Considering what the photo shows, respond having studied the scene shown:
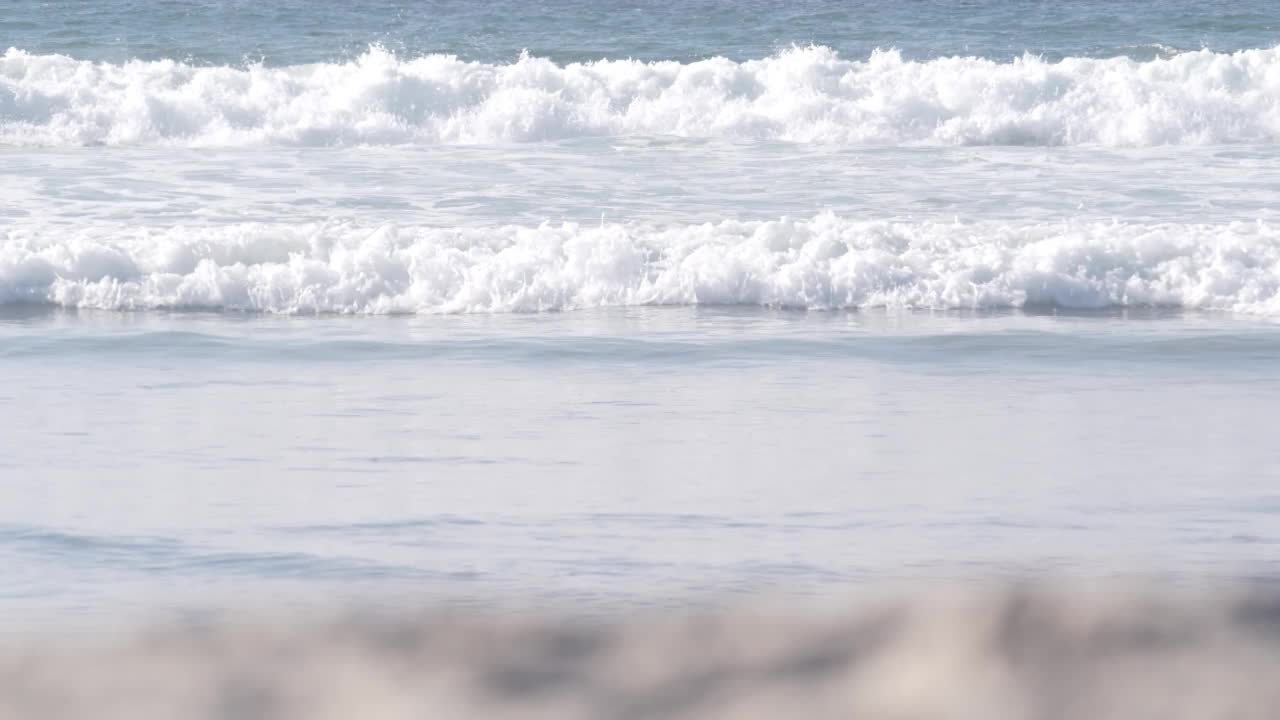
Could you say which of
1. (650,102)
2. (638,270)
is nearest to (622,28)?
(650,102)

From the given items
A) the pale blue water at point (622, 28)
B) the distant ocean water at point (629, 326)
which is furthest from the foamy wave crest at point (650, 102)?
the pale blue water at point (622, 28)

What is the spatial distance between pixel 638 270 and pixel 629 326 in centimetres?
83

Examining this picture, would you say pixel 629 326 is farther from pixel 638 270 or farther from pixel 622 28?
pixel 622 28

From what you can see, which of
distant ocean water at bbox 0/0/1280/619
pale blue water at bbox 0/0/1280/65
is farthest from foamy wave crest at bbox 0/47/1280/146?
pale blue water at bbox 0/0/1280/65

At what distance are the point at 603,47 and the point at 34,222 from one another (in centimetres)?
1040

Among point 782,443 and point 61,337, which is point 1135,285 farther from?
point 61,337

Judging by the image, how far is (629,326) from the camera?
680cm

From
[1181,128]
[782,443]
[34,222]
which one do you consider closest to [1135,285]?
[782,443]

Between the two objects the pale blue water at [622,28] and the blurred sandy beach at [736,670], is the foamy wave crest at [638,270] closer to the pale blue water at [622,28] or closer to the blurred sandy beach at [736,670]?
the blurred sandy beach at [736,670]

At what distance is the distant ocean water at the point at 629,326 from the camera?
3631mm

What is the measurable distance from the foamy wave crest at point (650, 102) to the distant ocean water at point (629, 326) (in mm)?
49

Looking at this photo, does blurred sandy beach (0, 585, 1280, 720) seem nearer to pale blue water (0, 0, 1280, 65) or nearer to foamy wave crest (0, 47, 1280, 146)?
foamy wave crest (0, 47, 1280, 146)

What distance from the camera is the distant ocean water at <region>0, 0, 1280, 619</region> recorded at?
3631mm

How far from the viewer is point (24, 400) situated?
17.5 ft
